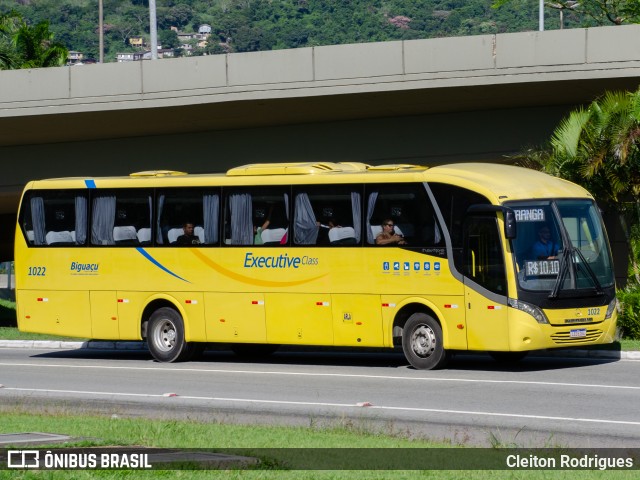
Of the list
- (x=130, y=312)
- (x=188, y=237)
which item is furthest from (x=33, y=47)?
A: (x=188, y=237)

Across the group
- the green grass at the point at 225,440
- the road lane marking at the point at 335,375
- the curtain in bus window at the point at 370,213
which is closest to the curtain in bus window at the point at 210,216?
the road lane marking at the point at 335,375

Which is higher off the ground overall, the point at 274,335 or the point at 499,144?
the point at 499,144

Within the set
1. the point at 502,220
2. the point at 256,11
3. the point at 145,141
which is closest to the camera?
the point at 502,220

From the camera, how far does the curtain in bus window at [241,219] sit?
75.8ft

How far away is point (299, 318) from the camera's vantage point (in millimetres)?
22484

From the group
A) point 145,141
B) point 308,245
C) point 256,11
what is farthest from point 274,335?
point 256,11

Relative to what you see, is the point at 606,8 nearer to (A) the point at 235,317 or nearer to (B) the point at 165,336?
(B) the point at 165,336

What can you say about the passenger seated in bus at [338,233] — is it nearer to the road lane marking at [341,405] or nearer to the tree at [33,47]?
the road lane marking at [341,405]

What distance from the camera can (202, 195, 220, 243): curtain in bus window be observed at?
23.5 meters

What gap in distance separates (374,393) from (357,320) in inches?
144

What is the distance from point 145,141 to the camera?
37.8 meters

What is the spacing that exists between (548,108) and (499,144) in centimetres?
160

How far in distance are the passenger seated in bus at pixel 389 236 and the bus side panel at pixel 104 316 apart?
616 centimetres

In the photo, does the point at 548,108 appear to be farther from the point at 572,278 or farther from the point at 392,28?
the point at 392,28
